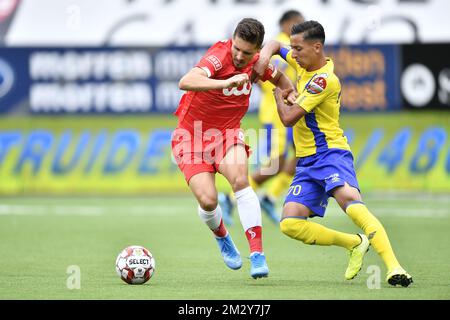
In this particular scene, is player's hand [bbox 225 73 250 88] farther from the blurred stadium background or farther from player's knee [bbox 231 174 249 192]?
the blurred stadium background

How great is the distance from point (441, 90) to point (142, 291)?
37.9ft

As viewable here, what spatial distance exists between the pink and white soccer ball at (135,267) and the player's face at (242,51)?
1767mm

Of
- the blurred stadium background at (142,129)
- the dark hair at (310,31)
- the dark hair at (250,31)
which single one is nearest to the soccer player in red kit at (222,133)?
the dark hair at (250,31)

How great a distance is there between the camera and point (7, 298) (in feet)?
24.7

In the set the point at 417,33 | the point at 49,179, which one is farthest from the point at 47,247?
the point at 417,33

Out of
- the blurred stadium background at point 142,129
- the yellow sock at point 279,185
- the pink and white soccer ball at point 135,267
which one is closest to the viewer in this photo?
the pink and white soccer ball at point 135,267

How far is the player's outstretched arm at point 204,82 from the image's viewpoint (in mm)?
8109

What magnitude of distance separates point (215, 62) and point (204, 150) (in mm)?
783

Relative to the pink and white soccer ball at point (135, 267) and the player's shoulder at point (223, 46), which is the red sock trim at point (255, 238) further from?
the player's shoulder at point (223, 46)

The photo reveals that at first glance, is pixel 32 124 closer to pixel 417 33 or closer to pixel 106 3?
pixel 106 3

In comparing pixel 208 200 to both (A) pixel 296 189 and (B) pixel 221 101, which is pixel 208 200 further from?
(B) pixel 221 101

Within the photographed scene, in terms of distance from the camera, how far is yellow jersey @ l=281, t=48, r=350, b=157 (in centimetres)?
852

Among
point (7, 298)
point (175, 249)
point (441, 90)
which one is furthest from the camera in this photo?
point (441, 90)

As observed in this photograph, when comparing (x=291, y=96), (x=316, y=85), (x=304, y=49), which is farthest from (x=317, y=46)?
(x=291, y=96)
